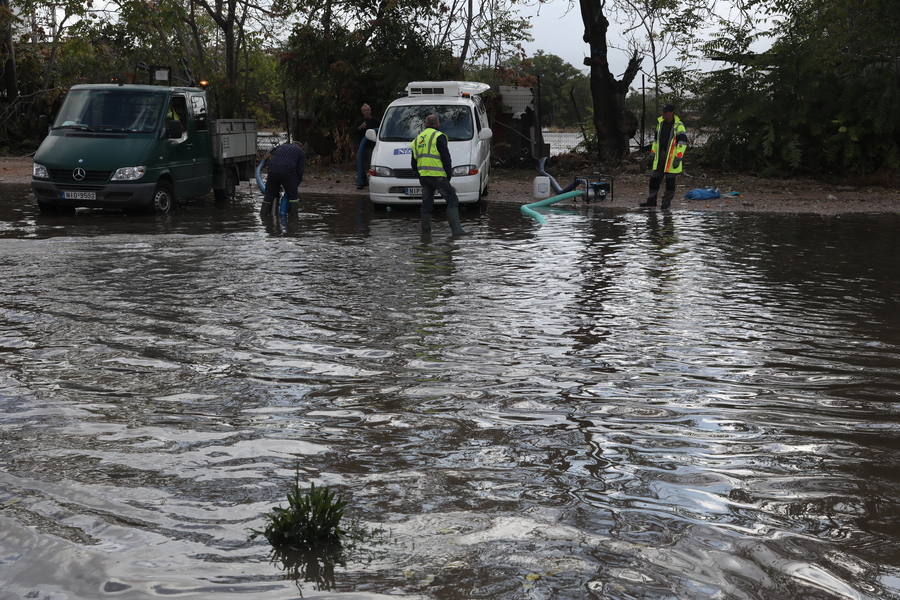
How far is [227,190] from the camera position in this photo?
59.9ft

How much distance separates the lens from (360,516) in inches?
143

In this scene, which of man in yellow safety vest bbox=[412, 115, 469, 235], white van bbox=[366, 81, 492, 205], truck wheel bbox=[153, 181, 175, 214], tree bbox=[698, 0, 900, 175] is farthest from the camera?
tree bbox=[698, 0, 900, 175]

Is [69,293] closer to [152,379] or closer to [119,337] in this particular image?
[119,337]

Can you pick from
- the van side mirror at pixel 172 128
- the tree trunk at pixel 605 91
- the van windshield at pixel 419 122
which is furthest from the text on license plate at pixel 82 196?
the tree trunk at pixel 605 91

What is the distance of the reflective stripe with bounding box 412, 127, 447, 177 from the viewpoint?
13500 mm

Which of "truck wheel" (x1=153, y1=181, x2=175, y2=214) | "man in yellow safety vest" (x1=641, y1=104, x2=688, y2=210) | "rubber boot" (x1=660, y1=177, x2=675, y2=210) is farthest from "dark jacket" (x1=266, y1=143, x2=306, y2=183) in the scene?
"rubber boot" (x1=660, y1=177, x2=675, y2=210)

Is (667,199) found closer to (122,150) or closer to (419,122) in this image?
(419,122)

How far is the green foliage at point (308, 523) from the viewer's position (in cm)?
332

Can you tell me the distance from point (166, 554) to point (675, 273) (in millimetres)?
7464

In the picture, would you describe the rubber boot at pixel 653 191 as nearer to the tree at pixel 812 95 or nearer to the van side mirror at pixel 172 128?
the tree at pixel 812 95

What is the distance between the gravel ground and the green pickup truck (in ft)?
16.4

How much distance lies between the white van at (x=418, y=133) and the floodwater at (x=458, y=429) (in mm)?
6426

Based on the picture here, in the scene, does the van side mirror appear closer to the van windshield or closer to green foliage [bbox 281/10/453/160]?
the van windshield

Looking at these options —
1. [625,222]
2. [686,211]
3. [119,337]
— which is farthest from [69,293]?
[686,211]
